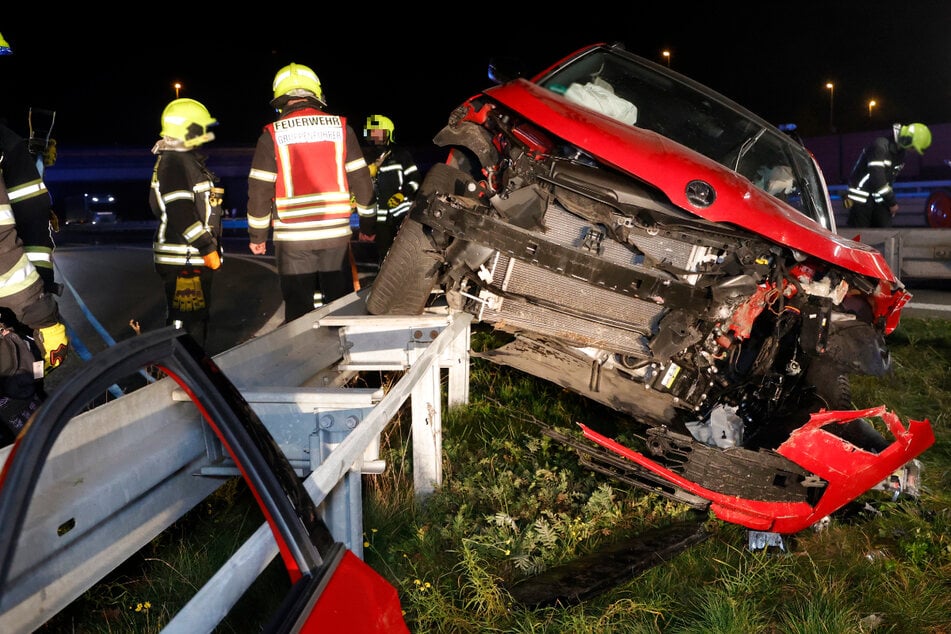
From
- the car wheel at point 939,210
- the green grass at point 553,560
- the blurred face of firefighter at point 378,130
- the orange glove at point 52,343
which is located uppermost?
the orange glove at point 52,343

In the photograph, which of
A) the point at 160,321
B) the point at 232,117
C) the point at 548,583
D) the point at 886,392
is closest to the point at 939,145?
the point at 886,392

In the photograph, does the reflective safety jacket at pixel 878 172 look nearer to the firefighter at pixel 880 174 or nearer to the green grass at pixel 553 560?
the firefighter at pixel 880 174

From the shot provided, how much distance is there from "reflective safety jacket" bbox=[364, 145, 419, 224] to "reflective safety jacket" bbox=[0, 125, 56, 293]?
5194 mm

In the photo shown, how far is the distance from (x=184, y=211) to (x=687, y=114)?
3338 millimetres

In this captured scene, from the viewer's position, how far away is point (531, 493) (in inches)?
143

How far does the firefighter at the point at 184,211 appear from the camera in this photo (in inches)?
217

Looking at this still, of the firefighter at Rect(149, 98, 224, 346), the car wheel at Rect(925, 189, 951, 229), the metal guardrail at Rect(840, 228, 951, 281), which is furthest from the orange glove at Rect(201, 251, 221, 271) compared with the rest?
the car wheel at Rect(925, 189, 951, 229)

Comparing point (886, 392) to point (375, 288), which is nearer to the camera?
point (375, 288)

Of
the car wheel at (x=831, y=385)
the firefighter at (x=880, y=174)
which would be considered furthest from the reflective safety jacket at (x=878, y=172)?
the car wheel at (x=831, y=385)

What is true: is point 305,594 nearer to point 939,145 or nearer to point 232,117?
point 939,145

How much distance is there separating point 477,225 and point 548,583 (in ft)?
5.15

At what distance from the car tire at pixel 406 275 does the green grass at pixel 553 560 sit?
0.59 metres

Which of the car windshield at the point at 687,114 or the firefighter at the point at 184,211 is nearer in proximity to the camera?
the car windshield at the point at 687,114

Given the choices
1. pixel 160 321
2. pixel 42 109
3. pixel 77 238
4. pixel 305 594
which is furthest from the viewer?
pixel 77 238
